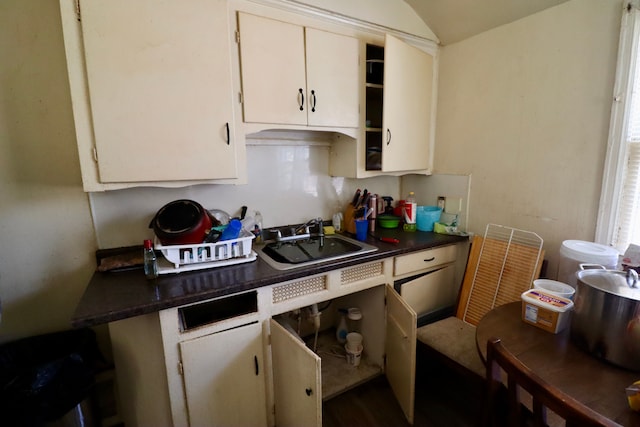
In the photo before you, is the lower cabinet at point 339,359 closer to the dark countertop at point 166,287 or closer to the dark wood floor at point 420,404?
the dark wood floor at point 420,404

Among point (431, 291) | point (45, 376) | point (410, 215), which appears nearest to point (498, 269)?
point (431, 291)

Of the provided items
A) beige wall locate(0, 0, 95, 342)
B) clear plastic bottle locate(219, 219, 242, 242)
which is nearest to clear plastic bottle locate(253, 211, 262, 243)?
clear plastic bottle locate(219, 219, 242, 242)

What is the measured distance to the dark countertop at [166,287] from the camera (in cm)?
105

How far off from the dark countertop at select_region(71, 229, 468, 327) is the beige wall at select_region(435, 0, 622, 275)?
101 centimetres

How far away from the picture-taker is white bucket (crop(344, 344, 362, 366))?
6.36 ft

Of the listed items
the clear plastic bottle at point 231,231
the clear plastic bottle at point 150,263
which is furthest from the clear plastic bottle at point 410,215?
the clear plastic bottle at point 150,263

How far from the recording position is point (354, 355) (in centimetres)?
194

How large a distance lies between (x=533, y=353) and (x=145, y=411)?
1.60 m

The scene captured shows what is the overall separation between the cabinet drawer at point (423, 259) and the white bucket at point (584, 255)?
61 centimetres

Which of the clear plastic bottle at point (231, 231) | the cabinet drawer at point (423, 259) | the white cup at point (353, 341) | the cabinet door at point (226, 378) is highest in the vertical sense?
the clear plastic bottle at point (231, 231)

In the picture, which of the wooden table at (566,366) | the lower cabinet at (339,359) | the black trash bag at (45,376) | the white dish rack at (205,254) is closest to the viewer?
the wooden table at (566,366)

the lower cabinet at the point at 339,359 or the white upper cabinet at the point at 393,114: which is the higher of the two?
the white upper cabinet at the point at 393,114

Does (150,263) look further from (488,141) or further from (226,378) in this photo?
(488,141)

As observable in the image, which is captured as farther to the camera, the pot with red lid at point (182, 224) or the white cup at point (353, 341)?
the white cup at point (353, 341)
